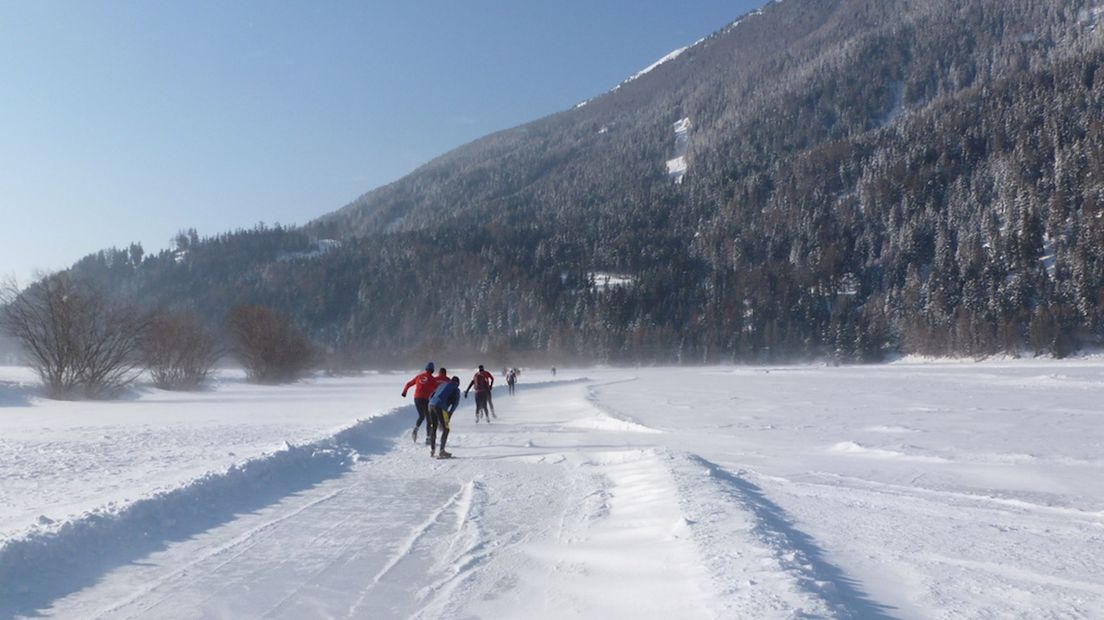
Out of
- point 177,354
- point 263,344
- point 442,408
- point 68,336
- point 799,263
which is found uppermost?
point 799,263

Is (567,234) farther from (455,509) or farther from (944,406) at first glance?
(455,509)

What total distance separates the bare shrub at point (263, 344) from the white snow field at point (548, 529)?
47904 mm

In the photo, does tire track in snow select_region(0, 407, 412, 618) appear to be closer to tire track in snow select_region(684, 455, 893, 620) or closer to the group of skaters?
the group of skaters

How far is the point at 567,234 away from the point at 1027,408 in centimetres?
15734

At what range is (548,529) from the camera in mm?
8281

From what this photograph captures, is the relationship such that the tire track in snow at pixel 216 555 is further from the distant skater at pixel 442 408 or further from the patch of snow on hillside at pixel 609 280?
the patch of snow on hillside at pixel 609 280

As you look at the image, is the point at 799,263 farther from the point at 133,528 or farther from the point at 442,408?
the point at 133,528

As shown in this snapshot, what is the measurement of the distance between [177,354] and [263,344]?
11.7 m

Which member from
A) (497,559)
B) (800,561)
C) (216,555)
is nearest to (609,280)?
(497,559)

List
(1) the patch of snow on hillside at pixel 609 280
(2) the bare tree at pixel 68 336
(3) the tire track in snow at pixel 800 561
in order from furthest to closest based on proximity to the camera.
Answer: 1. (1) the patch of snow on hillside at pixel 609 280
2. (2) the bare tree at pixel 68 336
3. (3) the tire track in snow at pixel 800 561

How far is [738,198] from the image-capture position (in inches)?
A: 7313

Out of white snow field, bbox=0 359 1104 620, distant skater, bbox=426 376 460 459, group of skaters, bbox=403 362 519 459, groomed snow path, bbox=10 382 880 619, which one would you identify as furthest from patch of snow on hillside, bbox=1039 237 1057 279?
groomed snow path, bbox=10 382 880 619

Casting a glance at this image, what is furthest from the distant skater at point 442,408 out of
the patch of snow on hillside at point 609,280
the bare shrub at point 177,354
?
the patch of snow on hillside at point 609,280

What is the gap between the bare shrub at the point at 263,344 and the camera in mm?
63688
